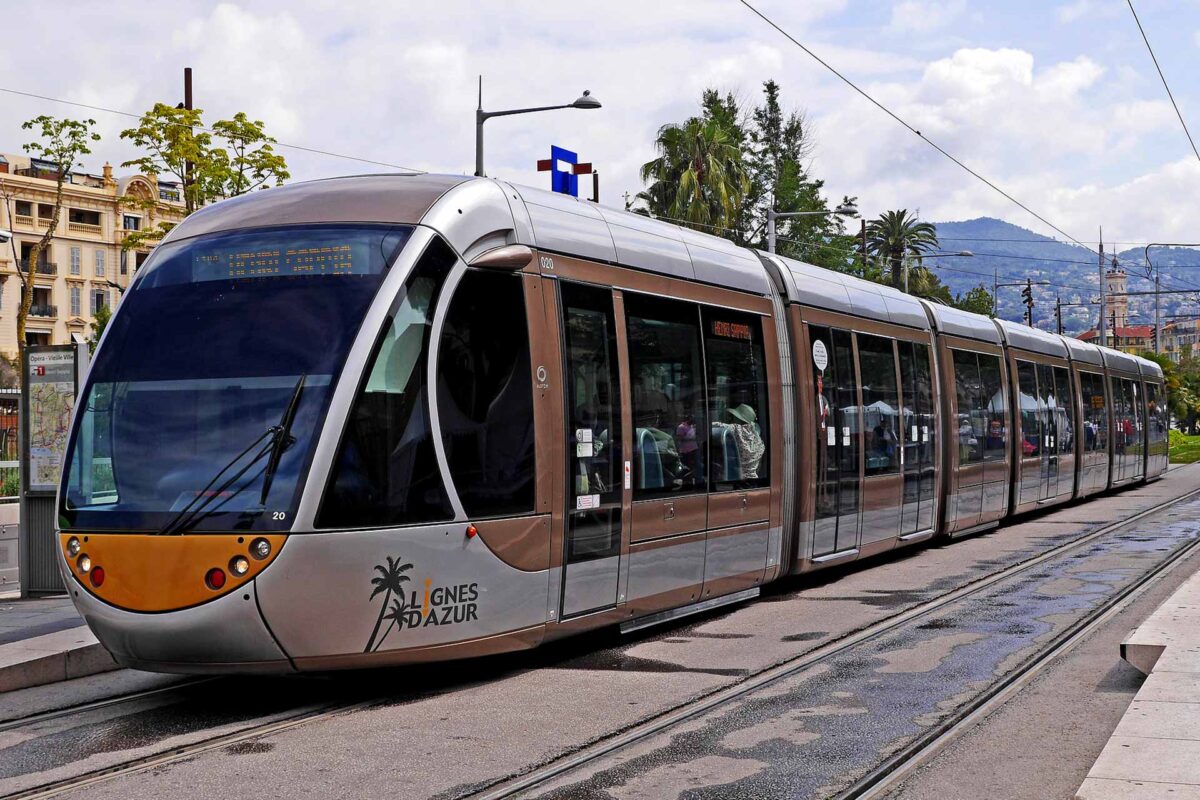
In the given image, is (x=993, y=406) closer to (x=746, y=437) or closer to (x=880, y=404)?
(x=880, y=404)

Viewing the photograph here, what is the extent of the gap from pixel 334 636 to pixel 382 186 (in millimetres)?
2805

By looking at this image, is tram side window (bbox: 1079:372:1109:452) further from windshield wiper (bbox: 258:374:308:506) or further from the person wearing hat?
windshield wiper (bbox: 258:374:308:506)

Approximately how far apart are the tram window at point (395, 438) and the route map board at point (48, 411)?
668 centimetres

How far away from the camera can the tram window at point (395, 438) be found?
25.6 feet

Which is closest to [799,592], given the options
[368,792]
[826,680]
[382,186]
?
[826,680]

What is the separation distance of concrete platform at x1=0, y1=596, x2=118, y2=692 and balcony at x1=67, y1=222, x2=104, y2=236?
78.9 metres

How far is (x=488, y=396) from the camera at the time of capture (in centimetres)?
867

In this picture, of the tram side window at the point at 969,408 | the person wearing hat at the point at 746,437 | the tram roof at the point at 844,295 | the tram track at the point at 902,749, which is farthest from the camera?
the tram side window at the point at 969,408

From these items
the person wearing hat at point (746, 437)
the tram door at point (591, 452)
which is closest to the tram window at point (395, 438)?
the tram door at point (591, 452)

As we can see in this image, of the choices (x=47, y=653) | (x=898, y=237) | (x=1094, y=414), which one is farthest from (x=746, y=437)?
(x=898, y=237)

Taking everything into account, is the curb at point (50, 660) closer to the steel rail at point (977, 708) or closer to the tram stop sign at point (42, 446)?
the tram stop sign at point (42, 446)

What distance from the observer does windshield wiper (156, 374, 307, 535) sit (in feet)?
25.2

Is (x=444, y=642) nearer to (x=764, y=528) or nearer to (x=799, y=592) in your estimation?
(x=764, y=528)

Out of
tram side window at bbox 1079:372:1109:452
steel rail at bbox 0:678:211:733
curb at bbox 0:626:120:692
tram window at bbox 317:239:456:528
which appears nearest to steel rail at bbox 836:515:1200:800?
tram window at bbox 317:239:456:528
